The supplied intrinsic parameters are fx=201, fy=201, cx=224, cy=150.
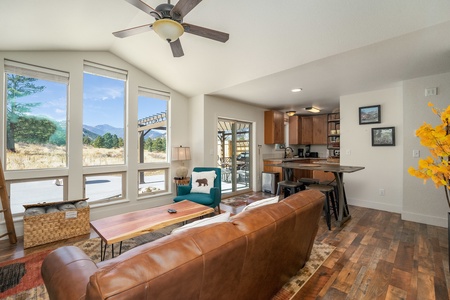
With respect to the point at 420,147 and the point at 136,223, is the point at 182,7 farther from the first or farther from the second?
the point at 420,147

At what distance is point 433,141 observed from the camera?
1.06 meters

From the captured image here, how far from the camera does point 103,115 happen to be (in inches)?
144

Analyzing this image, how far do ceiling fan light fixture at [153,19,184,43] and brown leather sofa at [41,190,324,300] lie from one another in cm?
171

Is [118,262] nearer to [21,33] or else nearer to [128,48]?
[21,33]

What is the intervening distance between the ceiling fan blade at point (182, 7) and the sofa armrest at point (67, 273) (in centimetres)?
192

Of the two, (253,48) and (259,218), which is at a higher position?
(253,48)

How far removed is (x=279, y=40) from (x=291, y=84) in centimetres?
131

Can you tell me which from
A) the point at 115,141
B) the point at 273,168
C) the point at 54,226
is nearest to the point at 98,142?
the point at 115,141

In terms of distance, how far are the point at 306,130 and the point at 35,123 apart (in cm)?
670

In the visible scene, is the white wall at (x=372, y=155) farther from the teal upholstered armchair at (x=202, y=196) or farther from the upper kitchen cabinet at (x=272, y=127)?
the teal upholstered armchair at (x=202, y=196)

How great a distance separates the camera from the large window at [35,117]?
2.83m

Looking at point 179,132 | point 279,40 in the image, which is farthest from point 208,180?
point 279,40

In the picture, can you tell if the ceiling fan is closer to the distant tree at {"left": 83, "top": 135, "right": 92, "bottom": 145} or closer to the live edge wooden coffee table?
the live edge wooden coffee table

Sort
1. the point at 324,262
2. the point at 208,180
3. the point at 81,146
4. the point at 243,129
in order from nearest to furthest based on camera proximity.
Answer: the point at 324,262 < the point at 81,146 < the point at 208,180 < the point at 243,129
